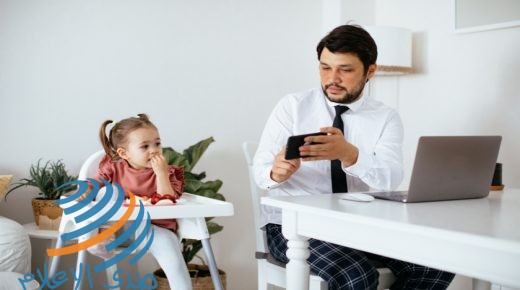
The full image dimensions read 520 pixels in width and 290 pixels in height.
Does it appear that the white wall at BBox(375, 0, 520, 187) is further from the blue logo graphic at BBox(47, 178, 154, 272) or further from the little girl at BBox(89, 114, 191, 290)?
the blue logo graphic at BBox(47, 178, 154, 272)

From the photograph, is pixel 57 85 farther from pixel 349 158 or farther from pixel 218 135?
pixel 349 158

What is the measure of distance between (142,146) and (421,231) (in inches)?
39.7

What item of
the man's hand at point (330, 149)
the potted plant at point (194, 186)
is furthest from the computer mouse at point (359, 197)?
the potted plant at point (194, 186)

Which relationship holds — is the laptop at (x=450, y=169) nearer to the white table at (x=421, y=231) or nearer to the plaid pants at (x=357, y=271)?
the white table at (x=421, y=231)

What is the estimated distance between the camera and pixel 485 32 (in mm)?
3047

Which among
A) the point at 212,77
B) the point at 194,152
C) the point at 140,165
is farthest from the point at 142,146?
the point at 212,77

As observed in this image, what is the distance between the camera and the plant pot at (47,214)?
8.21 feet

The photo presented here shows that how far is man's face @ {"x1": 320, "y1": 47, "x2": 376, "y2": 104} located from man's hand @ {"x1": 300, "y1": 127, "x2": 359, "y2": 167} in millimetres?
322

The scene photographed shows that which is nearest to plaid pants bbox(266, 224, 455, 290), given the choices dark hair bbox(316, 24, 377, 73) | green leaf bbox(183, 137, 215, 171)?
dark hair bbox(316, 24, 377, 73)

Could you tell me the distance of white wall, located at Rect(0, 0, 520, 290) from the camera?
108 inches

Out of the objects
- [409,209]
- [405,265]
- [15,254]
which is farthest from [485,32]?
[15,254]

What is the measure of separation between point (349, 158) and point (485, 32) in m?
1.53

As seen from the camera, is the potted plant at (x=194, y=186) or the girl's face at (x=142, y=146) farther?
the potted plant at (x=194, y=186)

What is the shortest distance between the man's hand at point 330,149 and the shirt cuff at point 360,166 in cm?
1
